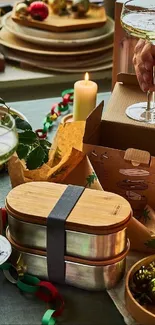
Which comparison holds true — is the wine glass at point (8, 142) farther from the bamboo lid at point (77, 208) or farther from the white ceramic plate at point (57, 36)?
the white ceramic plate at point (57, 36)

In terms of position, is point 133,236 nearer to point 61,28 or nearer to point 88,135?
point 88,135

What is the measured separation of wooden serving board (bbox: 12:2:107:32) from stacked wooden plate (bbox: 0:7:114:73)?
0.01 m

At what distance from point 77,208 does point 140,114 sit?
0.35m

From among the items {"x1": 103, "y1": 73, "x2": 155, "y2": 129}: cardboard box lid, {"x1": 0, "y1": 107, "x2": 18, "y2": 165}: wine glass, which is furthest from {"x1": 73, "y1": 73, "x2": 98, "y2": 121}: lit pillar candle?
{"x1": 0, "y1": 107, "x2": 18, "y2": 165}: wine glass

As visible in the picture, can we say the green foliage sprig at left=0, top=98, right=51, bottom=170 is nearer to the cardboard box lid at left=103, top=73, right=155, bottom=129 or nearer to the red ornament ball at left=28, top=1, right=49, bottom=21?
the cardboard box lid at left=103, top=73, right=155, bottom=129

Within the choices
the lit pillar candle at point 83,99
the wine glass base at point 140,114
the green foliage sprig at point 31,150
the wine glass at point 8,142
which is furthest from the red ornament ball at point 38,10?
the wine glass at point 8,142

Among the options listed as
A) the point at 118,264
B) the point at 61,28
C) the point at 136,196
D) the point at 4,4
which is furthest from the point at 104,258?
the point at 4,4

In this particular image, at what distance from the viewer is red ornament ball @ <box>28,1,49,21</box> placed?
1.77 m

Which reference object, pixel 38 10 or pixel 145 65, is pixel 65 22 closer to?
pixel 38 10

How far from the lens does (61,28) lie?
1783mm

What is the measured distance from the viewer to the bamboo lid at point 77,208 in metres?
0.86

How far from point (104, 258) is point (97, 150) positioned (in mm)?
207

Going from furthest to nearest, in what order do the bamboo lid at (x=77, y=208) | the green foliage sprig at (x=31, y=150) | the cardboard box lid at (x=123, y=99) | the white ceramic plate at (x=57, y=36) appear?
the white ceramic plate at (x=57, y=36) → the cardboard box lid at (x=123, y=99) → the green foliage sprig at (x=31, y=150) → the bamboo lid at (x=77, y=208)

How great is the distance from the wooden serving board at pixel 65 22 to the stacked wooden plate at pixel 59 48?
0.4 inches
